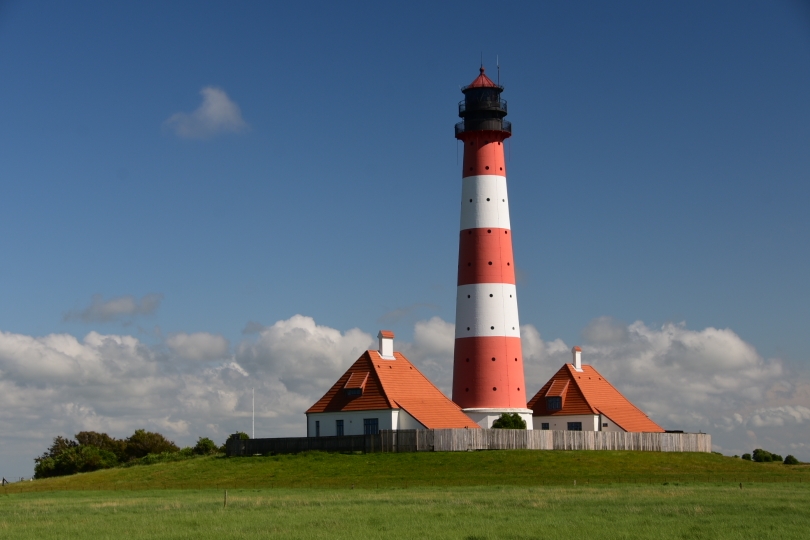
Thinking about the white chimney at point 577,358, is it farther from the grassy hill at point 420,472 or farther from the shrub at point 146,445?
the shrub at point 146,445

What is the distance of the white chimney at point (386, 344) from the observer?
68.1 m

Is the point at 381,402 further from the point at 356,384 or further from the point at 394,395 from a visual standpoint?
the point at 356,384

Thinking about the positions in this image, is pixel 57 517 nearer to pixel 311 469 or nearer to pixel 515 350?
pixel 311 469

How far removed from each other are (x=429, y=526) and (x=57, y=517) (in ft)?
43.8

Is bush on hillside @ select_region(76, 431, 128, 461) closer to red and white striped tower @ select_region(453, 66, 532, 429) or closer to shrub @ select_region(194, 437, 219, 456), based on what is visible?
shrub @ select_region(194, 437, 219, 456)

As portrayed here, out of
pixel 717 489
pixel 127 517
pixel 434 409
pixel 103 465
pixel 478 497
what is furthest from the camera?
pixel 103 465

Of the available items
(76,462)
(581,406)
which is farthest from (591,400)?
(76,462)

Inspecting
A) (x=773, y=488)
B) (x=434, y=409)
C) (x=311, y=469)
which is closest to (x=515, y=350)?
(x=434, y=409)

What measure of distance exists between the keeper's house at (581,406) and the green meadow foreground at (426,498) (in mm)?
7596

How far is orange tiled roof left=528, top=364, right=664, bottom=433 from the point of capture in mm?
74875

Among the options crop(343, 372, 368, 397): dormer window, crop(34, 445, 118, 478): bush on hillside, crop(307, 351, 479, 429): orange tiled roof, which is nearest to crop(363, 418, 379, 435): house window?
crop(307, 351, 479, 429): orange tiled roof

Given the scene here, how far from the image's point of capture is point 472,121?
67438 mm

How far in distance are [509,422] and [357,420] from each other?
877 cm

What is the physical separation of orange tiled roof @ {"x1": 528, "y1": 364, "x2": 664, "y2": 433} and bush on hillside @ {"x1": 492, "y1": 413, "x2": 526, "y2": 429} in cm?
1081
